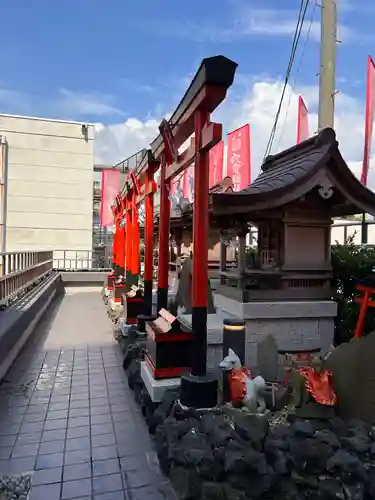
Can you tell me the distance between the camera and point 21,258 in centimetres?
1014

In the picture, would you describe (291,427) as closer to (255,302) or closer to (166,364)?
(166,364)

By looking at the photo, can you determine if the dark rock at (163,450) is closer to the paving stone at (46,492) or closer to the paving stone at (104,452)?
the paving stone at (104,452)

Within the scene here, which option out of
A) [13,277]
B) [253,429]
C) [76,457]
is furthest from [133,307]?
[253,429]

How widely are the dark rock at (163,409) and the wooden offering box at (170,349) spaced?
0.79ft

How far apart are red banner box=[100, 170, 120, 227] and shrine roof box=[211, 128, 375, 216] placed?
1543cm

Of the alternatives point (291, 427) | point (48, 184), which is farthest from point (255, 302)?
point (48, 184)

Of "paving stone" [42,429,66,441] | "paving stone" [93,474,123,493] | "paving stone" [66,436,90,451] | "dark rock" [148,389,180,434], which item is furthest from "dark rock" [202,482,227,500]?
"paving stone" [42,429,66,441]

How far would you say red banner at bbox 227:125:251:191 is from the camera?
12477 millimetres

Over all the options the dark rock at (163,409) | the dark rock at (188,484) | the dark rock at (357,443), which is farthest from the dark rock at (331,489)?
the dark rock at (163,409)

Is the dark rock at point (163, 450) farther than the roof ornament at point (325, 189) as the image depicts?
No

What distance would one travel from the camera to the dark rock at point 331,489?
253 centimetres

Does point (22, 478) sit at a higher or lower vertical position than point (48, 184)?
lower

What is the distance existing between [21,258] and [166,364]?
7043 mm

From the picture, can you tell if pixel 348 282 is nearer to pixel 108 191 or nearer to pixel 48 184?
pixel 108 191
